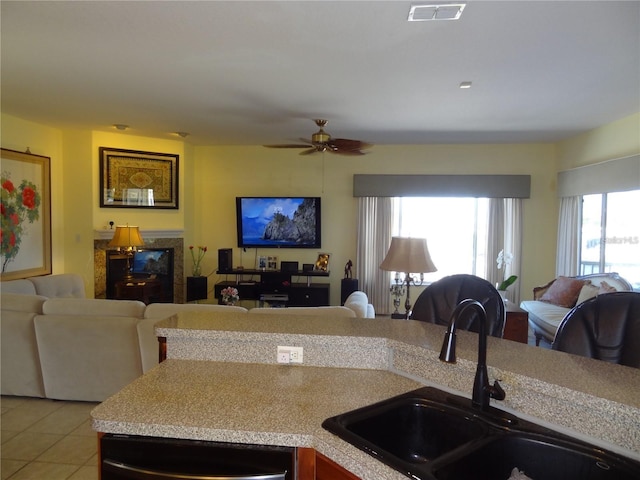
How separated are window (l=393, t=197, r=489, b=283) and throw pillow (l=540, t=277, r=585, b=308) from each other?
1.30 meters

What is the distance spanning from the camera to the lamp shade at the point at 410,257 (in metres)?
3.46

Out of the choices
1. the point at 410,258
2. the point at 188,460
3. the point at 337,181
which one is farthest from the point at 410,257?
the point at 337,181

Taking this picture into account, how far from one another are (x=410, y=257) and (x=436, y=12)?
70.7 inches

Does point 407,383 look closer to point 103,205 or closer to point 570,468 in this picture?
point 570,468

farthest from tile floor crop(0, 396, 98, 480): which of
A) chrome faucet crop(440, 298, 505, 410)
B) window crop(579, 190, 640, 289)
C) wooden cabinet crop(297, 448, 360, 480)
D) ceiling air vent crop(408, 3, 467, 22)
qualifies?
window crop(579, 190, 640, 289)

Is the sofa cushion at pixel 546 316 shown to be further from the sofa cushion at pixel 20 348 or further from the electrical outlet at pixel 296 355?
the sofa cushion at pixel 20 348

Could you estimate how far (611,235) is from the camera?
Answer: 5.02 meters

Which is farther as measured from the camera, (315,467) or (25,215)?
(25,215)

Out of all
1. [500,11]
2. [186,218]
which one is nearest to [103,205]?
[186,218]

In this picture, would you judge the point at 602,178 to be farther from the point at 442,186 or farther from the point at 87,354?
the point at 87,354

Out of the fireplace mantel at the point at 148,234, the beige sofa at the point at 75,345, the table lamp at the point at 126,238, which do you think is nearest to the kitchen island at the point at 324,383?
the beige sofa at the point at 75,345

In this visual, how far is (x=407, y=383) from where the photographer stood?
1.52 metres

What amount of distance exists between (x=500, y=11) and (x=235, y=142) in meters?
4.67

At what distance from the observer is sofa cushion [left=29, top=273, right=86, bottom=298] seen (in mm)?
4732
